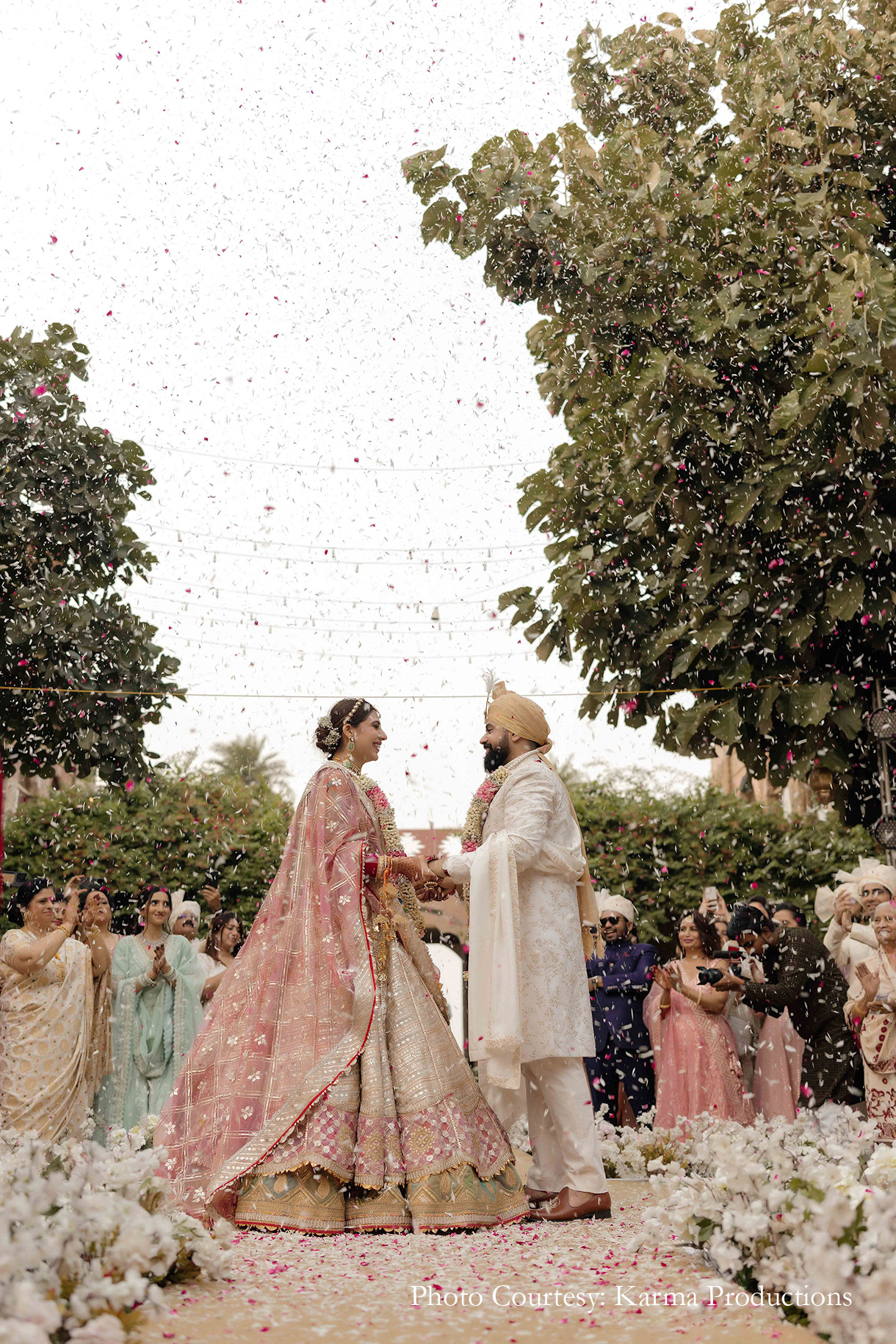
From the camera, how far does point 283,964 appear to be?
16.8ft

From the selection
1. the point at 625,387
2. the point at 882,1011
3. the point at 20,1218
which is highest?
the point at 625,387

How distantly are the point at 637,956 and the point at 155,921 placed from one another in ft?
10.9

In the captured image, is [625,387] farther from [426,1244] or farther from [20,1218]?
[20,1218]

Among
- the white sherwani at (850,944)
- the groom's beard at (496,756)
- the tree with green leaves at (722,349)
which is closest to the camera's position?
the groom's beard at (496,756)

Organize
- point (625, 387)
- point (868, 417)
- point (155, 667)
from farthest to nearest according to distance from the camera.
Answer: point (155, 667)
point (625, 387)
point (868, 417)

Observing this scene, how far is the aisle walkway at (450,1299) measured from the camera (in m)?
2.92

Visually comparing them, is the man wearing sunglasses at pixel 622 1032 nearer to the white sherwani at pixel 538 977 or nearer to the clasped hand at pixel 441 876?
the clasped hand at pixel 441 876

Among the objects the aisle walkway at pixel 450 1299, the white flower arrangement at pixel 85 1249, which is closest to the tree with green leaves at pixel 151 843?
the aisle walkway at pixel 450 1299

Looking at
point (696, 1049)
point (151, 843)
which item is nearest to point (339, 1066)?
point (696, 1049)

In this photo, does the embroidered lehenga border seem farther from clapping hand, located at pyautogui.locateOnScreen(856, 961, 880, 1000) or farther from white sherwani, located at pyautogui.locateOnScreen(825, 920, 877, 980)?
white sherwani, located at pyautogui.locateOnScreen(825, 920, 877, 980)

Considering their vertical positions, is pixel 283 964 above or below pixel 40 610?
below

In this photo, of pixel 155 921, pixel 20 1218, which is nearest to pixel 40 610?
pixel 155 921

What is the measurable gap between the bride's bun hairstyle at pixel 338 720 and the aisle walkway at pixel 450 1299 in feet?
6.95

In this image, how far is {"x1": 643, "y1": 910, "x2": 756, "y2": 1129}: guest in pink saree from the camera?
7.29 m
